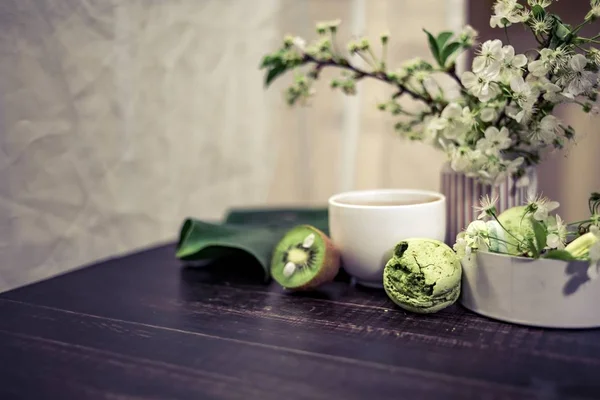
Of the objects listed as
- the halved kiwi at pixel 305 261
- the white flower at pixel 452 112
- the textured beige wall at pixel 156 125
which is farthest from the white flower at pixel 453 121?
the textured beige wall at pixel 156 125

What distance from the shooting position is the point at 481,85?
69cm

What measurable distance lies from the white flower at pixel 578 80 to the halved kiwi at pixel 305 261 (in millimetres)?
353

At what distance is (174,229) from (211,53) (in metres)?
0.43

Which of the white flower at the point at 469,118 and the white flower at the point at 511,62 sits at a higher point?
the white flower at the point at 511,62

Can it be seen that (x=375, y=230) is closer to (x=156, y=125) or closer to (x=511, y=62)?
(x=511, y=62)

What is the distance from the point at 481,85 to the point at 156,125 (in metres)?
0.75

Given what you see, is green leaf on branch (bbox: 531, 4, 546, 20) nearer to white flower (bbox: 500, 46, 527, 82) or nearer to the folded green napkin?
white flower (bbox: 500, 46, 527, 82)

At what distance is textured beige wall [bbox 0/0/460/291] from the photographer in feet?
3.02

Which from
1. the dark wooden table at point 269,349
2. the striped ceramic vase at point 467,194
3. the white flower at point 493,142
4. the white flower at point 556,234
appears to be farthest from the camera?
the striped ceramic vase at point 467,194

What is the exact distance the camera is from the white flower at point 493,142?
Answer: 0.73m

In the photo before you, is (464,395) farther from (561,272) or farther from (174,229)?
(174,229)

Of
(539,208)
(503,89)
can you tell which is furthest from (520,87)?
(539,208)

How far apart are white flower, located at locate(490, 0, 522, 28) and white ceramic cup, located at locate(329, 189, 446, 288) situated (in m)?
0.24

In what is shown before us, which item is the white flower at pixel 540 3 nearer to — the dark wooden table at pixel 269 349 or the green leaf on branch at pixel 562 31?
the green leaf on branch at pixel 562 31
